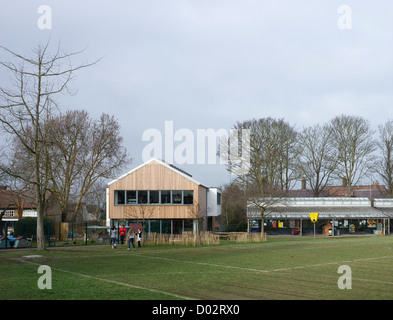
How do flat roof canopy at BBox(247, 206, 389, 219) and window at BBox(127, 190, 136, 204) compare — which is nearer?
window at BBox(127, 190, 136, 204)

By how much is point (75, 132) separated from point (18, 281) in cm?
3520

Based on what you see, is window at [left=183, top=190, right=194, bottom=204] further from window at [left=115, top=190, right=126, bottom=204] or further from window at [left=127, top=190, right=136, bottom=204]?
window at [left=115, top=190, right=126, bottom=204]

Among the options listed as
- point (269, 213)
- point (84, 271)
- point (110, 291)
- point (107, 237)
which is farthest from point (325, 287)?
point (269, 213)

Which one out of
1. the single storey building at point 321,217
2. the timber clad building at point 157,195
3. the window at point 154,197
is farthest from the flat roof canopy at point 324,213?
the window at point 154,197

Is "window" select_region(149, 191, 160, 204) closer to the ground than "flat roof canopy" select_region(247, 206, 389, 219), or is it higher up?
higher up

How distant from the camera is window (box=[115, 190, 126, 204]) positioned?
4797 cm

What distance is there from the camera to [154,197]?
48.2 m

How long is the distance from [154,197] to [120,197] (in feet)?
10.8

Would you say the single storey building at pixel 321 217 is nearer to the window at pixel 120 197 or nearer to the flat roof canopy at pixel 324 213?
the flat roof canopy at pixel 324 213

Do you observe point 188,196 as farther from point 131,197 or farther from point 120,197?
point 120,197

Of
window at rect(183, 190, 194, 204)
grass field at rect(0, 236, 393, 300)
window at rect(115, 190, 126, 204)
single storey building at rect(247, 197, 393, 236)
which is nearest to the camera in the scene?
grass field at rect(0, 236, 393, 300)

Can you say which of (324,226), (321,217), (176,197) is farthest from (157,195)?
(324,226)

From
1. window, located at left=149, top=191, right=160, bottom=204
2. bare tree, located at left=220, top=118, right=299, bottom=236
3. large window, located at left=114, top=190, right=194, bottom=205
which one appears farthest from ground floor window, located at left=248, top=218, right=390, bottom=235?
window, located at left=149, top=191, right=160, bottom=204

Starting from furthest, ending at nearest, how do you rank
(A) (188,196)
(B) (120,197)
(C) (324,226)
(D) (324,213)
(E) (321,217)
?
(D) (324,213) → (C) (324,226) → (E) (321,217) → (A) (188,196) → (B) (120,197)
